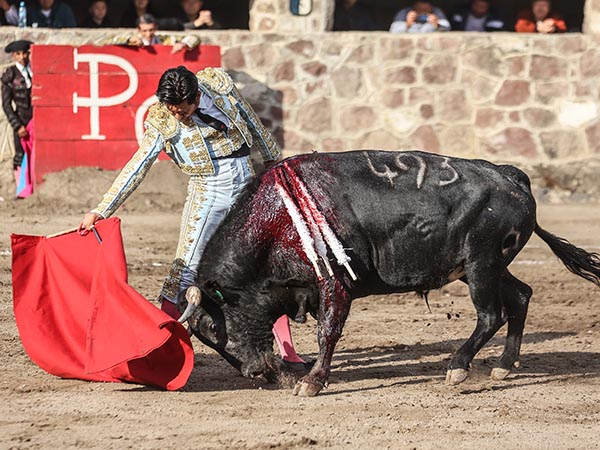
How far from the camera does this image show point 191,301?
567 centimetres

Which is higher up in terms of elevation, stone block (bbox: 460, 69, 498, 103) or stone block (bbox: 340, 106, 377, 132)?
stone block (bbox: 460, 69, 498, 103)

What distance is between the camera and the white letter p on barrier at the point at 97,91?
11.7 metres

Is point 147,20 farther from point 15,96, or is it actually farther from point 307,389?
point 307,389

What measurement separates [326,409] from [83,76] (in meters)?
6.89

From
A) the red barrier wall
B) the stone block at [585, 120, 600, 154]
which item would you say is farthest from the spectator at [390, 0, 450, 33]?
the red barrier wall

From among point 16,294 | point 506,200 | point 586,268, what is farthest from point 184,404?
point 586,268

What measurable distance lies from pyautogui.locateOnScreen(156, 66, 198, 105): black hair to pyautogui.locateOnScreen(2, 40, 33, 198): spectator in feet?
20.4

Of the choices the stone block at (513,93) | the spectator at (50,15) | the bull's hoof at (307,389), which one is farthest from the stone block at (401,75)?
the bull's hoof at (307,389)

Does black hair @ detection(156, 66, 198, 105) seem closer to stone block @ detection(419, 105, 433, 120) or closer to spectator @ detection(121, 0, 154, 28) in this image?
stone block @ detection(419, 105, 433, 120)

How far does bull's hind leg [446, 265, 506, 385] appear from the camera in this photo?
6023 mm

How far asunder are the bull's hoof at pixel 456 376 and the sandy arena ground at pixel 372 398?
1.6 inches

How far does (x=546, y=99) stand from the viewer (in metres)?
12.1

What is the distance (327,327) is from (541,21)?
25.1ft

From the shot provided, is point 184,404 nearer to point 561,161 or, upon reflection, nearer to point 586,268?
point 586,268
